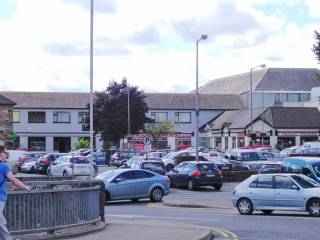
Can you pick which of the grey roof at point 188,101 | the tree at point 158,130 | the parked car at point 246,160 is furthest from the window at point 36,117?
the parked car at point 246,160

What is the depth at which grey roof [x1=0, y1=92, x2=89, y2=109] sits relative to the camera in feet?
322

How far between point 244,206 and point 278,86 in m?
92.2

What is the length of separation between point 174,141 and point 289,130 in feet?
51.6

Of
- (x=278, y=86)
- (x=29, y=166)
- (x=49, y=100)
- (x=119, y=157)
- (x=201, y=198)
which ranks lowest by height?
(x=201, y=198)

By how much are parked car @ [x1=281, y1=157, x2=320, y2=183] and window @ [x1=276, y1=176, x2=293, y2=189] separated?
17.7ft

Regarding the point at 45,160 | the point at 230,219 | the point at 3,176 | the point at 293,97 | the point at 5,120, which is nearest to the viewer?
the point at 3,176

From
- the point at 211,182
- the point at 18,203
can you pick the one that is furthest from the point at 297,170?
the point at 18,203

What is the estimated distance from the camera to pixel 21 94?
100 meters

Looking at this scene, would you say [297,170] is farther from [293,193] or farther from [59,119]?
[59,119]

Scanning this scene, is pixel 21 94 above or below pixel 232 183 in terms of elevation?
above

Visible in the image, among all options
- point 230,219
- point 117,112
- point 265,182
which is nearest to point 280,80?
point 117,112

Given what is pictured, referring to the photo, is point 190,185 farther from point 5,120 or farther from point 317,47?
point 5,120

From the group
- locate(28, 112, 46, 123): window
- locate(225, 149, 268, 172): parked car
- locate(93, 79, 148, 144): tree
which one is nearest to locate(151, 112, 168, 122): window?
locate(93, 79, 148, 144): tree

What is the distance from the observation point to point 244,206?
2364 cm
